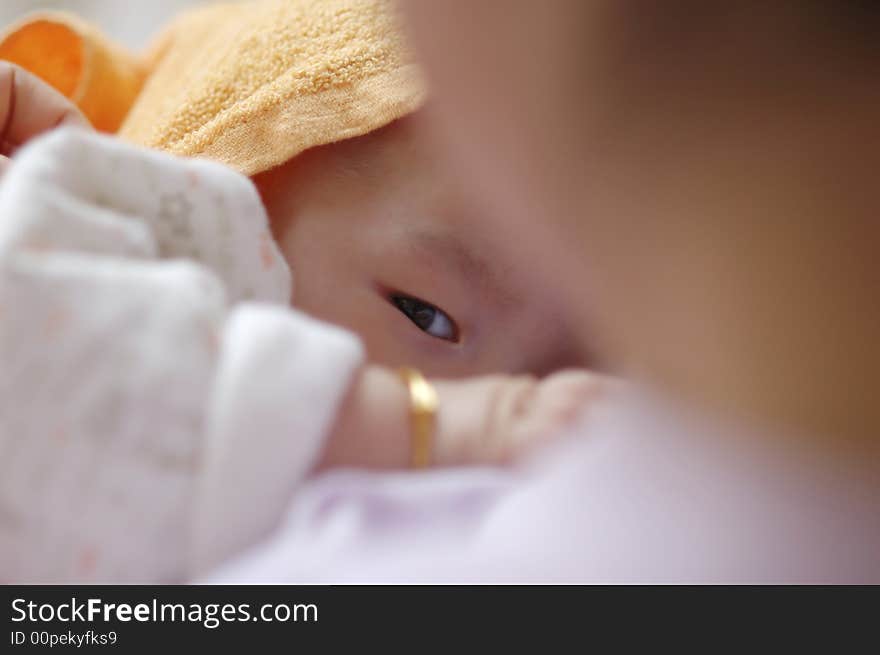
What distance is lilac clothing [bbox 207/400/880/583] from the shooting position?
0.95ft

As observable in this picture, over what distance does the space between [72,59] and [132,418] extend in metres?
0.65

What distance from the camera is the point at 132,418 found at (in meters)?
0.30

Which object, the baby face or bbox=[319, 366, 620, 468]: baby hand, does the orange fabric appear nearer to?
the baby face

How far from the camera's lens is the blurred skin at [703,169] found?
241 mm

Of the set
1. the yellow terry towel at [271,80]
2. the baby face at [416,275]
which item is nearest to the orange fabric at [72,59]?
the yellow terry towel at [271,80]

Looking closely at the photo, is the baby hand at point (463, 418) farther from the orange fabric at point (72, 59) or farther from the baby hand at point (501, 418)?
the orange fabric at point (72, 59)

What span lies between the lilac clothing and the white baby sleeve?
0.03 metres

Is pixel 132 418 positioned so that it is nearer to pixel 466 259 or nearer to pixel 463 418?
pixel 463 418

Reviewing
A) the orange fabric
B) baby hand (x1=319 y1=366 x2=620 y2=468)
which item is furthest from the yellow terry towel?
baby hand (x1=319 y1=366 x2=620 y2=468)

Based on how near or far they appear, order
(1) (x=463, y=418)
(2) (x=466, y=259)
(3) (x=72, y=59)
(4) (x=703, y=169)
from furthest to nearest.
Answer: (3) (x=72, y=59) → (2) (x=466, y=259) → (1) (x=463, y=418) → (4) (x=703, y=169)

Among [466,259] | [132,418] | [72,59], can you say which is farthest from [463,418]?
[72,59]

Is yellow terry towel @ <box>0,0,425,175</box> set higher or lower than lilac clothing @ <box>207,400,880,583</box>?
higher
